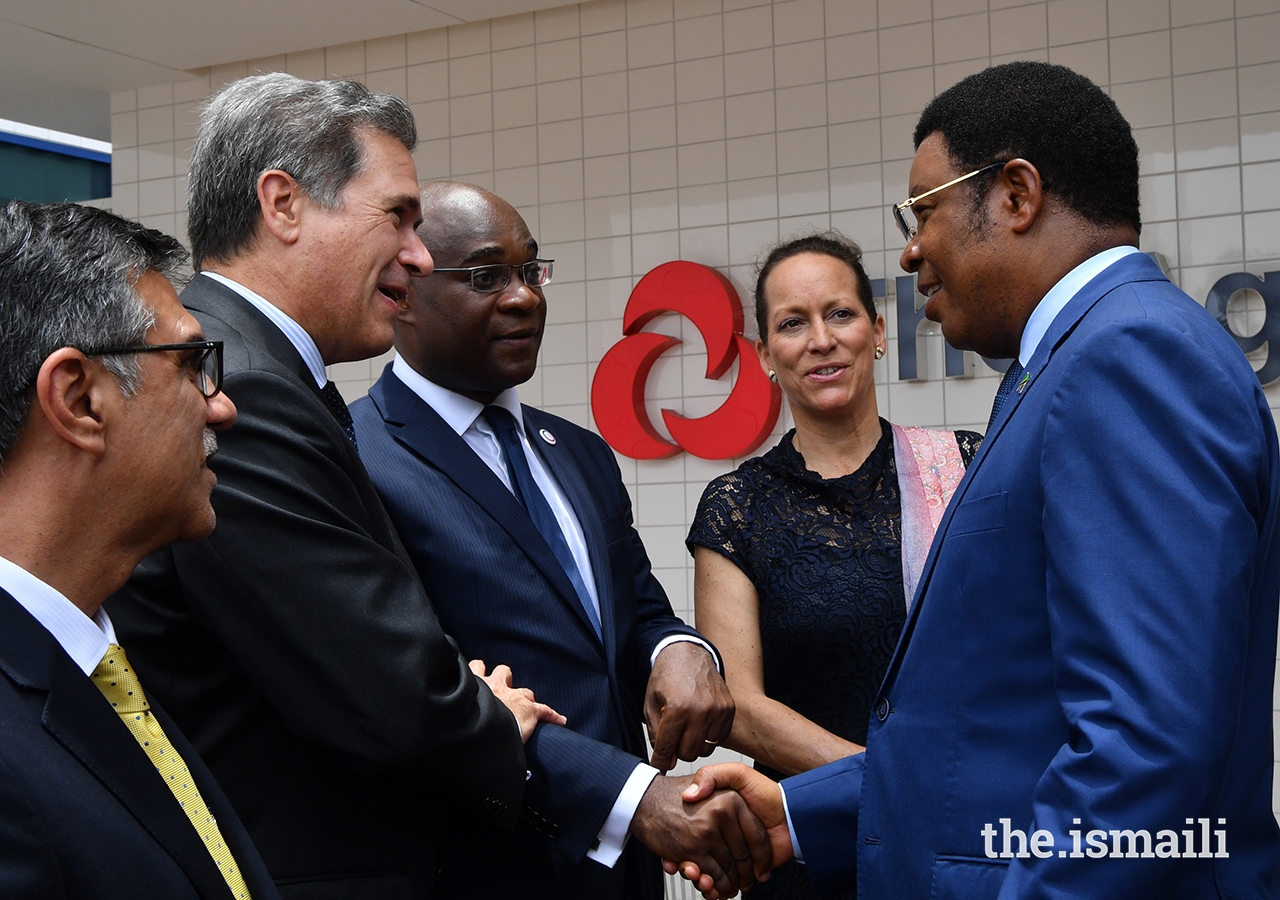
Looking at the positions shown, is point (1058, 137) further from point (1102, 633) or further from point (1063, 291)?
point (1102, 633)

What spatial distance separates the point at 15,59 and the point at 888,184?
4.13 m

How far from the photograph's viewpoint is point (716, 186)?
504cm

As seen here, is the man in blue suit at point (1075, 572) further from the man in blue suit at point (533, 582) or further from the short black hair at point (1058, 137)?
the man in blue suit at point (533, 582)

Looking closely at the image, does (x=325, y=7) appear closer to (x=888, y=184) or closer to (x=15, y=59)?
(x=15, y=59)

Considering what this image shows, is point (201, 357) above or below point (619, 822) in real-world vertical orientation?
above

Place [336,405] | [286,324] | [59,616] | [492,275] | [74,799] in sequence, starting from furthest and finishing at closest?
1. [492,275]
2. [336,405]
3. [286,324]
4. [59,616]
5. [74,799]

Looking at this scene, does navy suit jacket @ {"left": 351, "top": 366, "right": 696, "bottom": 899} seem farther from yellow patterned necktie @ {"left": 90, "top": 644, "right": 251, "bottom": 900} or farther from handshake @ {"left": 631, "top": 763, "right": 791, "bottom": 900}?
yellow patterned necktie @ {"left": 90, "top": 644, "right": 251, "bottom": 900}

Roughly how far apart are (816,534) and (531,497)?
0.62 meters

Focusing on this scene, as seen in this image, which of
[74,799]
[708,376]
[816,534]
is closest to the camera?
[74,799]

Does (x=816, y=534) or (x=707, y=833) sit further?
(x=816, y=534)

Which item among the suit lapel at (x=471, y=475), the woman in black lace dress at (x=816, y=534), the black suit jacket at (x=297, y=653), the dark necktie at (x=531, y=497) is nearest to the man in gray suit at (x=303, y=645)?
the black suit jacket at (x=297, y=653)

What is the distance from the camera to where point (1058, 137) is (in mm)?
1466

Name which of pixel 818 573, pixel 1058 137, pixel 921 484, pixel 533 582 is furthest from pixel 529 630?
pixel 1058 137

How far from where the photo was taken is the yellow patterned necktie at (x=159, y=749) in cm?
116
